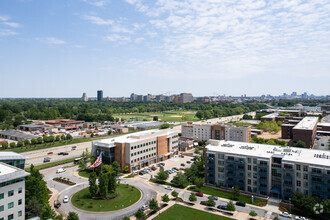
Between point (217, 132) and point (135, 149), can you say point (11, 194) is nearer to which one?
point (135, 149)

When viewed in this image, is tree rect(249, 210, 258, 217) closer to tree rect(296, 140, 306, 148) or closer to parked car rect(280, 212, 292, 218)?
parked car rect(280, 212, 292, 218)

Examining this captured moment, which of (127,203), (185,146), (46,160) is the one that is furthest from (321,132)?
(46,160)

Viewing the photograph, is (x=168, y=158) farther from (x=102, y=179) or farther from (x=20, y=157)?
(x=20, y=157)

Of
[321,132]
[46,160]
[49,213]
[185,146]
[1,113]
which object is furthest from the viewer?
[1,113]

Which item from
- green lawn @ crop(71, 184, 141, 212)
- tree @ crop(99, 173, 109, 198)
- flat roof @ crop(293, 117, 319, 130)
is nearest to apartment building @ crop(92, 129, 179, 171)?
green lawn @ crop(71, 184, 141, 212)

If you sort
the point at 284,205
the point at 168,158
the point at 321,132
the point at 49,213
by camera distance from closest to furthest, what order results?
the point at 49,213
the point at 284,205
the point at 168,158
the point at 321,132

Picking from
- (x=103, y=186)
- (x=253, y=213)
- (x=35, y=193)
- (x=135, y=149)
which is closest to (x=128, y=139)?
(x=135, y=149)
